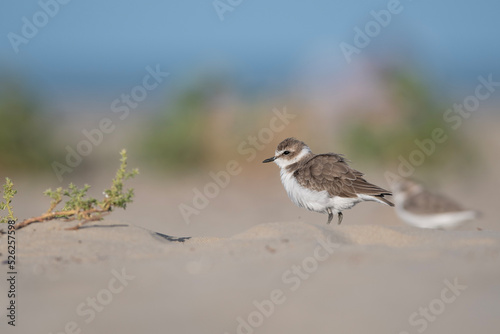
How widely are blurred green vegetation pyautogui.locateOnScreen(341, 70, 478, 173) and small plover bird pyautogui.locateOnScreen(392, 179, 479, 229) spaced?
4.68m

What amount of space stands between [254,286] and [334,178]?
3.66m

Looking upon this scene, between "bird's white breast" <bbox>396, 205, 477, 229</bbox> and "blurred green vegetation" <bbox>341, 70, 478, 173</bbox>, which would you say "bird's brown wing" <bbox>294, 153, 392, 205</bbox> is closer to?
"bird's white breast" <bbox>396, 205, 477, 229</bbox>

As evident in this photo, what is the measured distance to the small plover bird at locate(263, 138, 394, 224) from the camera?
8.68 metres

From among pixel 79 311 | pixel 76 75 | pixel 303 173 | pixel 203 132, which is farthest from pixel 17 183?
pixel 76 75

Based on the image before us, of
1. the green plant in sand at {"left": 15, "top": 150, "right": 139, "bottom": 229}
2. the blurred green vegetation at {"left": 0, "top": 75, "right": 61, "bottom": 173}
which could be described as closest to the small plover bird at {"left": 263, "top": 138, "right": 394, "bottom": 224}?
the green plant in sand at {"left": 15, "top": 150, "right": 139, "bottom": 229}

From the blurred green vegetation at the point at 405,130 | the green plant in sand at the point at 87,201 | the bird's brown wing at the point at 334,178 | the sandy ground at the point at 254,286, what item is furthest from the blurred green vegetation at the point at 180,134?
the sandy ground at the point at 254,286

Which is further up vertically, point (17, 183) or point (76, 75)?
point (76, 75)

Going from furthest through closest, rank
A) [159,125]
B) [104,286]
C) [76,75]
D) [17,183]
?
1. [76,75]
2. [159,125]
3. [17,183]
4. [104,286]

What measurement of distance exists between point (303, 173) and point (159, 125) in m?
6.99

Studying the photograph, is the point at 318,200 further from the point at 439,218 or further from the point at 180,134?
the point at 180,134

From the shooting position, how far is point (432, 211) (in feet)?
31.3

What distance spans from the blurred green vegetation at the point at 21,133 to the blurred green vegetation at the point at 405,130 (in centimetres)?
620

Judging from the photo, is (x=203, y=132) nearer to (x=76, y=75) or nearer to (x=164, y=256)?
(x=164, y=256)

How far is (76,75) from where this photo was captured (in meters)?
112
